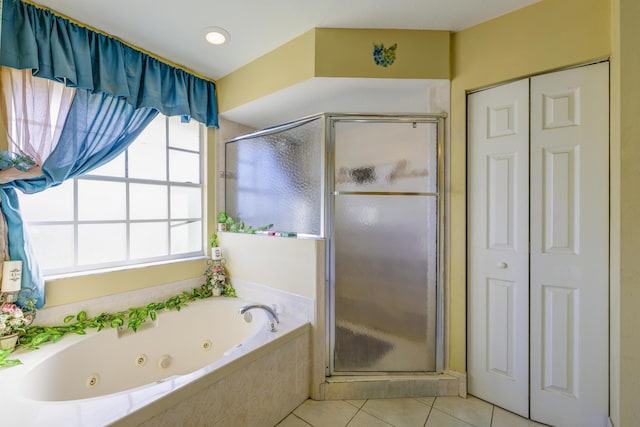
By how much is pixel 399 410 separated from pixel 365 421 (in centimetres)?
24

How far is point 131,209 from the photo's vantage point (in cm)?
200

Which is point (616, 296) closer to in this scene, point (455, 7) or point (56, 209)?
point (455, 7)

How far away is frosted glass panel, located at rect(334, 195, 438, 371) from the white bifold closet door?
0.29m

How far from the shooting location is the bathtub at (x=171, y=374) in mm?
986

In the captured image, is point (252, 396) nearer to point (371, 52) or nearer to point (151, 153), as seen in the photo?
point (151, 153)

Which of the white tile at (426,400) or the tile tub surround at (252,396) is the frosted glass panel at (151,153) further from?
the white tile at (426,400)

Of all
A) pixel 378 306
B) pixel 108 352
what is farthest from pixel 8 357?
pixel 378 306

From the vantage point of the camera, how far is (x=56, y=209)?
168 cm

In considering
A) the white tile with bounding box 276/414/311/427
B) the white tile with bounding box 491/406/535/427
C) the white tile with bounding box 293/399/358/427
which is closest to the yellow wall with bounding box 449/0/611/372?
the white tile with bounding box 491/406/535/427

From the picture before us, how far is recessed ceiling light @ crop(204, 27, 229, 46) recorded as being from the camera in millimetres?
1712

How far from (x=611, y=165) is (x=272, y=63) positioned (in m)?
2.12

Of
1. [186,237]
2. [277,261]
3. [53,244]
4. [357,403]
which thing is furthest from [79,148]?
[357,403]

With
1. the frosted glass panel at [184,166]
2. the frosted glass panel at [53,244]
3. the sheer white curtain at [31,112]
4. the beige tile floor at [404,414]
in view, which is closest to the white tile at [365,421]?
the beige tile floor at [404,414]

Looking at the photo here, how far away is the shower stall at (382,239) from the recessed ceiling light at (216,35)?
0.83 metres
